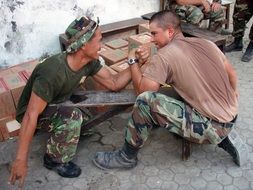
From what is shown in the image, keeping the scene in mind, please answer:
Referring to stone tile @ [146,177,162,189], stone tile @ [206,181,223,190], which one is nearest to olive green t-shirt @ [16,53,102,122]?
stone tile @ [146,177,162,189]

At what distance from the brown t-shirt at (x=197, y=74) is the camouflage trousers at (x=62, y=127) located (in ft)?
2.51

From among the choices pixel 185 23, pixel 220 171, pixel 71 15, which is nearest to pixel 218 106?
pixel 220 171

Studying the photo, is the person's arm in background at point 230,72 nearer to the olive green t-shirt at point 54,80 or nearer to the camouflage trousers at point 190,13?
the olive green t-shirt at point 54,80

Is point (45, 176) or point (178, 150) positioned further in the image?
point (178, 150)

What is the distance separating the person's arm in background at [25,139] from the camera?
2.49 metres

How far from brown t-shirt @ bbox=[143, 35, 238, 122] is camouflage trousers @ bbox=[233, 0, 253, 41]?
2620 mm

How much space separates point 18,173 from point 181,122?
134 cm

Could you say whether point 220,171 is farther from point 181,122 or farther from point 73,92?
point 73,92

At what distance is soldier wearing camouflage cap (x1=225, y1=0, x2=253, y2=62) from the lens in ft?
16.5

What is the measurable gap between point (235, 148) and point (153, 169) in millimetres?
Result: 764

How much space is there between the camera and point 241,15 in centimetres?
516

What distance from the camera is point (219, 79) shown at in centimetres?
274

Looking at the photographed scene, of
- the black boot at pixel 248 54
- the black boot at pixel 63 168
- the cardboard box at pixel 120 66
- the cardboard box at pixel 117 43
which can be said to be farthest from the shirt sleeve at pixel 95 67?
the black boot at pixel 248 54

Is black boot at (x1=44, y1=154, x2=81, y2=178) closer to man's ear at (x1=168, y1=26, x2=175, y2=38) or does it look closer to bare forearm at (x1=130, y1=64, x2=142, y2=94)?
bare forearm at (x1=130, y1=64, x2=142, y2=94)
